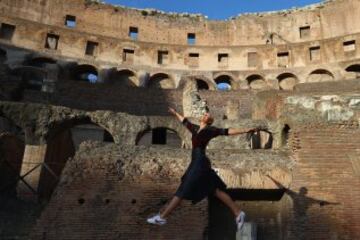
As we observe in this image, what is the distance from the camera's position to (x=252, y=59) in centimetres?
3666

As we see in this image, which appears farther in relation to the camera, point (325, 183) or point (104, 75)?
point (104, 75)

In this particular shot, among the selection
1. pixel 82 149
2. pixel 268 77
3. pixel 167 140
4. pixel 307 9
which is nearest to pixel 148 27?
pixel 268 77

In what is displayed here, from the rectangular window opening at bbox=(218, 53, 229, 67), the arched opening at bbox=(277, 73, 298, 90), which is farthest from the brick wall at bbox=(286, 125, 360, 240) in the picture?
the rectangular window opening at bbox=(218, 53, 229, 67)

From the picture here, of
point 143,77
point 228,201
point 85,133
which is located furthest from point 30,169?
point 143,77

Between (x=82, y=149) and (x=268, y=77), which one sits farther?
(x=268, y=77)

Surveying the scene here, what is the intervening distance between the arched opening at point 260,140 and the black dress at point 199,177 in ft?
34.0

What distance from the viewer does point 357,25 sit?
3688 cm

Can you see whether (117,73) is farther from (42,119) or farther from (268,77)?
(42,119)

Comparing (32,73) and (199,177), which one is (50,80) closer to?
(32,73)

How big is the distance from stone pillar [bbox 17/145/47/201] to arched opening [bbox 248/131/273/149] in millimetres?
7899

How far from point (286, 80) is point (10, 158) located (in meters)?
25.0

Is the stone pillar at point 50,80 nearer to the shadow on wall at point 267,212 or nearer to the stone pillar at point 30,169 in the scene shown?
the stone pillar at point 30,169

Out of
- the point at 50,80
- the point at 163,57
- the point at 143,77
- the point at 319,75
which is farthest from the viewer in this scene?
the point at 163,57

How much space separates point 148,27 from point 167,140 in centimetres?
1853
